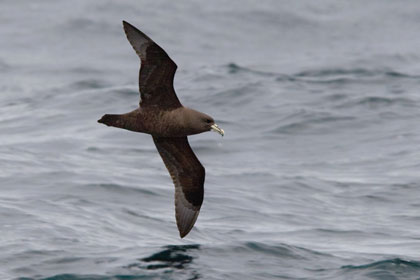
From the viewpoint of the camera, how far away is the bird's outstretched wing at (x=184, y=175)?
12.0m

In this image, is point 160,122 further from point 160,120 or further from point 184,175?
point 184,175

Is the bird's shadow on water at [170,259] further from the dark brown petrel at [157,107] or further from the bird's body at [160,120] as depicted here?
the bird's body at [160,120]

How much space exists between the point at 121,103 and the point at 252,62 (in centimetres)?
575

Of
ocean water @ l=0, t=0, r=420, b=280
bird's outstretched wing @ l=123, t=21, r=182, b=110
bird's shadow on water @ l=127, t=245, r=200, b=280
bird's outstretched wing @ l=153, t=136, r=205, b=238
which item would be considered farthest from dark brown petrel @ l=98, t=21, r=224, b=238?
ocean water @ l=0, t=0, r=420, b=280

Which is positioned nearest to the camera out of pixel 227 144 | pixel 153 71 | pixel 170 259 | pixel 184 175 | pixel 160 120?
pixel 153 71

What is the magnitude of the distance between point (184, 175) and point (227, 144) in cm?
635

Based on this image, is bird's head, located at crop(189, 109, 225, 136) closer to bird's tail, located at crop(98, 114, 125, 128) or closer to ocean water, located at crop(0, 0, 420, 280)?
bird's tail, located at crop(98, 114, 125, 128)

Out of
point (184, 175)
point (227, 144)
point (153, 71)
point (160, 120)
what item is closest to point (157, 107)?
point (160, 120)

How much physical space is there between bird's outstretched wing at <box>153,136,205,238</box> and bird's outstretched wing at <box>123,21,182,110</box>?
0.97m

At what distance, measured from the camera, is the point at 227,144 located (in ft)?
60.9

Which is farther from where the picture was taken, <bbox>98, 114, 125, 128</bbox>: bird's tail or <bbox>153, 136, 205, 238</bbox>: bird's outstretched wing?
<bbox>153, 136, 205, 238</bbox>: bird's outstretched wing

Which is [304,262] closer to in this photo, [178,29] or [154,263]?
[154,263]

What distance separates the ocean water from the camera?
40.0ft

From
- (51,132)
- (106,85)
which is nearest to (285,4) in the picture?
(106,85)
